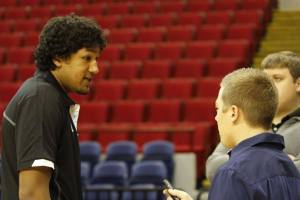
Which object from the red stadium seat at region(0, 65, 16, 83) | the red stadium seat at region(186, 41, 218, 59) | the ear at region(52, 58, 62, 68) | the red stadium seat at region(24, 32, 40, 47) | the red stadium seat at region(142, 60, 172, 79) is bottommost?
the red stadium seat at region(0, 65, 16, 83)

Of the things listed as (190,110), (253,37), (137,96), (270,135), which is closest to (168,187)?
(270,135)

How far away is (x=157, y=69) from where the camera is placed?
28.4ft

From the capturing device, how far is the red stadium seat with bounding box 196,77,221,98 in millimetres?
7885

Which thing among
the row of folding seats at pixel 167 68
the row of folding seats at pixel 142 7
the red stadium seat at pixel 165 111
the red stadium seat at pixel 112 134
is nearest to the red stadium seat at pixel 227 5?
the row of folding seats at pixel 142 7

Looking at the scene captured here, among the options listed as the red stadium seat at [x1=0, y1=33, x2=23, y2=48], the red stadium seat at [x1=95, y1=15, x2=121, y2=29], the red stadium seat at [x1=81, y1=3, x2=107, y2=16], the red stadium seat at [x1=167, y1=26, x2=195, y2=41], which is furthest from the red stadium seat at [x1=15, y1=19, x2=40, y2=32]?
the red stadium seat at [x1=167, y1=26, x2=195, y2=41]

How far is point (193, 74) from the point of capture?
336 inches

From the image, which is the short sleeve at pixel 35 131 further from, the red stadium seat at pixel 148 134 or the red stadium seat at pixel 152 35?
the red stadium seat at pixel 152 35

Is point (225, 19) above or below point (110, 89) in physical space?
above

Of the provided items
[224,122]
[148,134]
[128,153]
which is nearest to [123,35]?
[148,134]

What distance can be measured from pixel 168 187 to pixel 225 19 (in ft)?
26.6

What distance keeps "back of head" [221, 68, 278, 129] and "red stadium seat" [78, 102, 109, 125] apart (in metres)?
5.95

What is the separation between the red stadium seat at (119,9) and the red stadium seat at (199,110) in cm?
A: 369

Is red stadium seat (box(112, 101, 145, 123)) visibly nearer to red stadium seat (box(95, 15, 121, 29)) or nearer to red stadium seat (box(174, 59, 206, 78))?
red stadium seat (box(174, 59, 206, 78))

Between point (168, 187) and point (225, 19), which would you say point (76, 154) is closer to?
point (168, 187)
